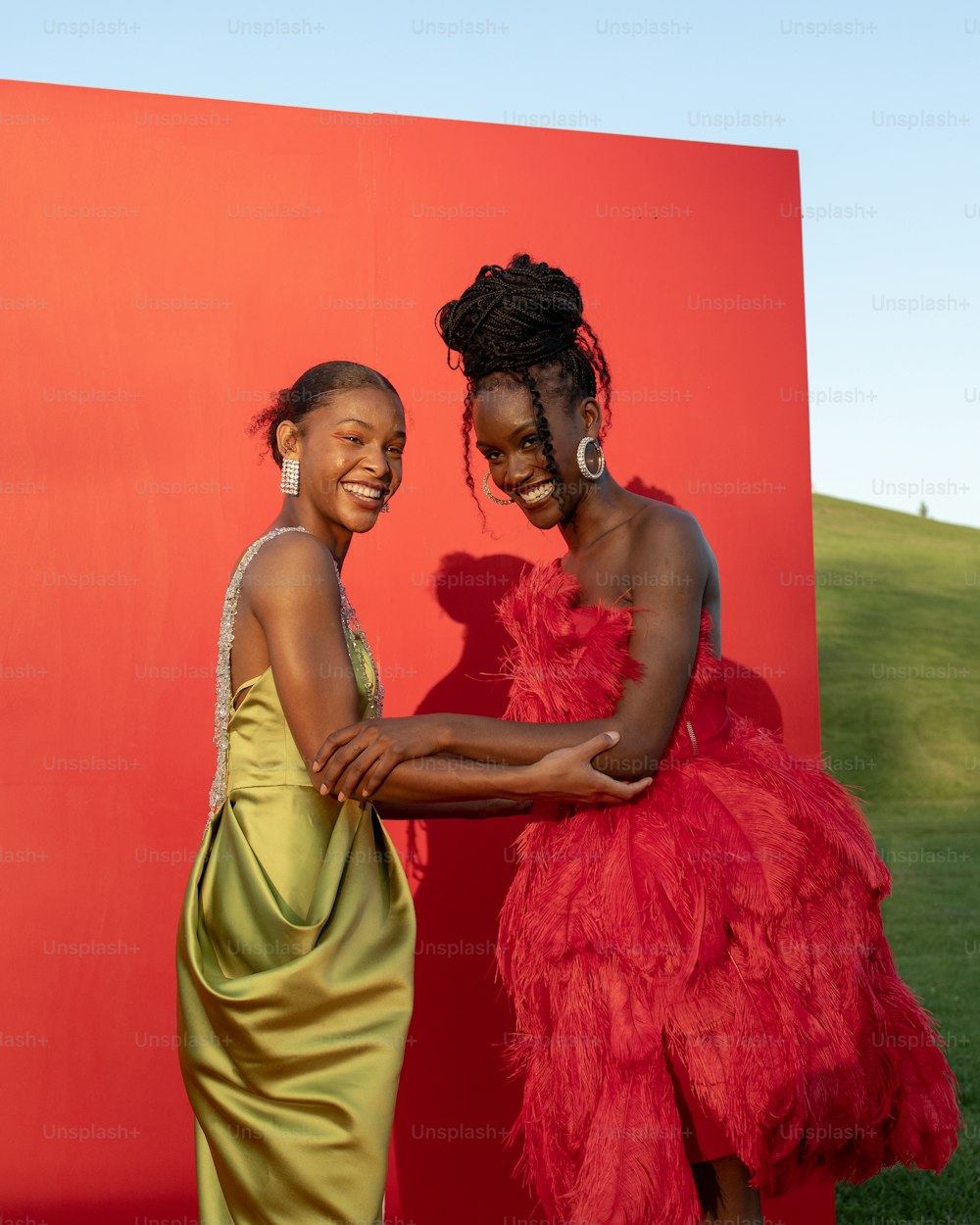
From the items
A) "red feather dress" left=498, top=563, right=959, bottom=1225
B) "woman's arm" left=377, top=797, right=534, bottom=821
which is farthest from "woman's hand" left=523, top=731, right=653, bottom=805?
"woman's arm" left=377, top=797, right=534, bottom=821

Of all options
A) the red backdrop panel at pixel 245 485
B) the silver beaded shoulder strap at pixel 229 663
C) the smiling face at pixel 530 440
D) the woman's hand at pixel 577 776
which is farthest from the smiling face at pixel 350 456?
the red backdrop panel at pixel 245 485

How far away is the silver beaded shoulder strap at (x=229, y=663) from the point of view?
256 centimetres

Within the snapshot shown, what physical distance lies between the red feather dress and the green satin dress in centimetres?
37

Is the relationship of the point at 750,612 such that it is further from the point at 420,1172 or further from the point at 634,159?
the point at 420,1172

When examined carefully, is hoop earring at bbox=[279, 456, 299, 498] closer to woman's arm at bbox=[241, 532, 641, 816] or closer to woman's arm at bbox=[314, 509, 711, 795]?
woman's arm at bbox=[241, 532, 641, 816]

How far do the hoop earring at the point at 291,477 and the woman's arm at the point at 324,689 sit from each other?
0.18 meters

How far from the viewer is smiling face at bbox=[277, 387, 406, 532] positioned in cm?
265

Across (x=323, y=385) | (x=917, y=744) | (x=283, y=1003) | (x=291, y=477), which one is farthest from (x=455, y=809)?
(x=917, y=744)

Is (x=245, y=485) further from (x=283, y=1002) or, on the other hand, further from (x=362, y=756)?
(x=283, y=1002)

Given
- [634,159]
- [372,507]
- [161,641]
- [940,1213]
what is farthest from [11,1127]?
[634,159]

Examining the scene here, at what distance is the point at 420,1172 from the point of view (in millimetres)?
3746

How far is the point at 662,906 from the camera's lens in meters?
2.48

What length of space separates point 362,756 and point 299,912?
340 mm

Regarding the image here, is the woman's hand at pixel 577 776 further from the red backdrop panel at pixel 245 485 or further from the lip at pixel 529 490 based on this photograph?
the red backdrop panel at pixel 245 485
